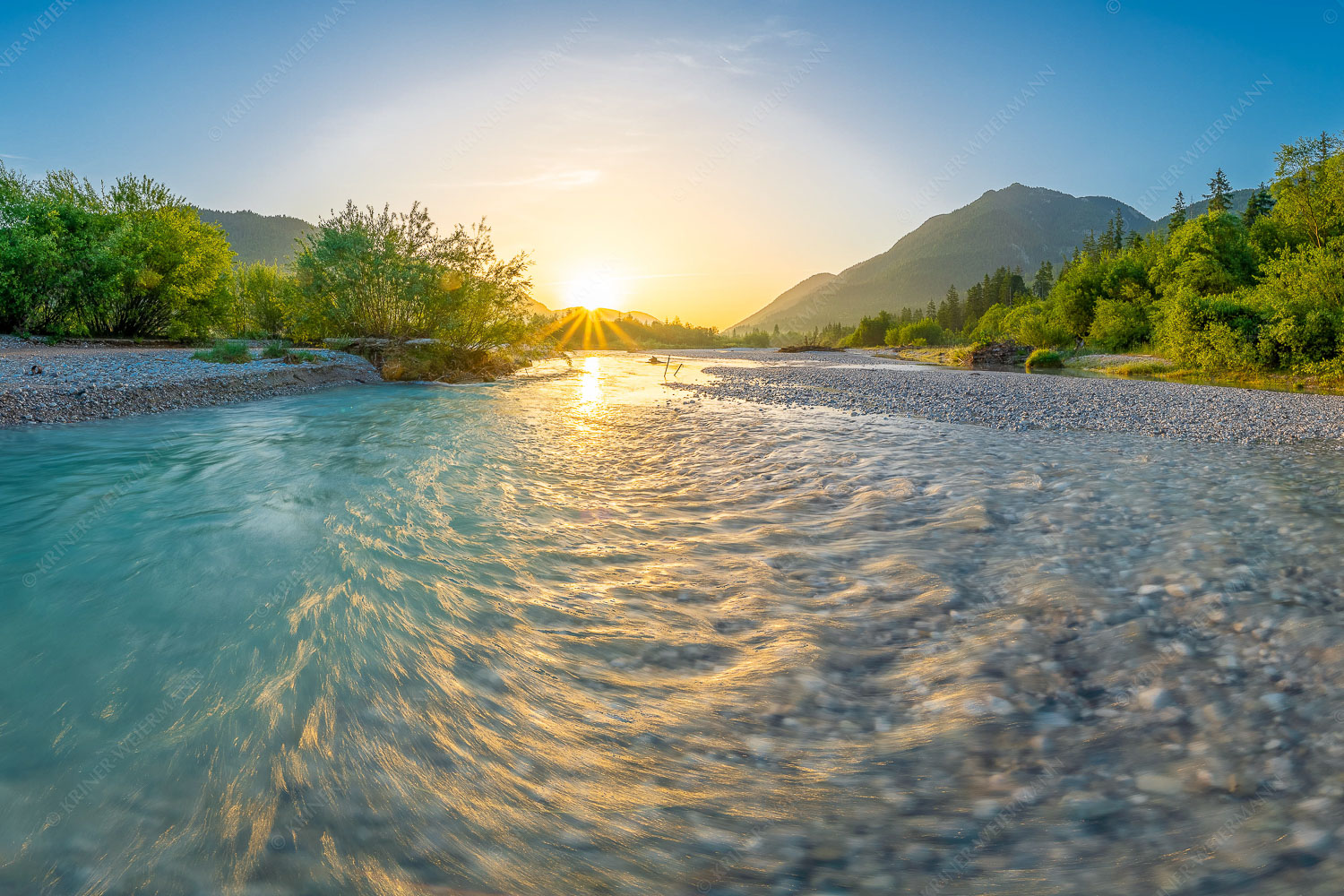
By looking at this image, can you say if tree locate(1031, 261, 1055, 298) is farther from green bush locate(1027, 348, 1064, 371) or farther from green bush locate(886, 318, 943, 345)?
green bush locate(1027, 348, 1064, 371)

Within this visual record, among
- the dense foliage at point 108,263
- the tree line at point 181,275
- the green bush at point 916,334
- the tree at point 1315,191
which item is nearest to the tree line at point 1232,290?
the tree at point 1315,191

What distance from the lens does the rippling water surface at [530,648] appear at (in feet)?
8.68

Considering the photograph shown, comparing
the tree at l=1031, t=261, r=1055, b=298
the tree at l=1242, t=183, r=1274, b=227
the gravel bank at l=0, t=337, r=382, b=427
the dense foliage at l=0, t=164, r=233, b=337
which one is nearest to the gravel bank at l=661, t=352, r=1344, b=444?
the gravel bank at l=0, t=337, r=382, b=427

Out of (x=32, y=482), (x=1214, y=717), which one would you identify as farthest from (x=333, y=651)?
(x=32, y=482)

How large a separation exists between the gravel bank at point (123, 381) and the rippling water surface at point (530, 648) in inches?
204

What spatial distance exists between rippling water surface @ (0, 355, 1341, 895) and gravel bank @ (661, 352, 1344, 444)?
3.60 meters

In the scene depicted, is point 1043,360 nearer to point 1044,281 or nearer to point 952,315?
point 1044,281

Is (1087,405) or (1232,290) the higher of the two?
(1232,290)

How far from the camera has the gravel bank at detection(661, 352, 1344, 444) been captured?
43.2 feet

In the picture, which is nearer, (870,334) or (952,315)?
(870,334)

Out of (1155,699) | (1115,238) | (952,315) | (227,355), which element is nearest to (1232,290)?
(1155,699)

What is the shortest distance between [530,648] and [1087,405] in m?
19.6

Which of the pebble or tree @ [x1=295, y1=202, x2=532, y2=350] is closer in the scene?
the pebble

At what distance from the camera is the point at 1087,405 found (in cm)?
1767
